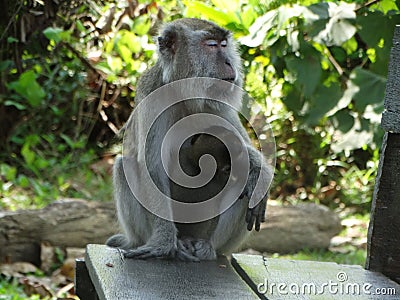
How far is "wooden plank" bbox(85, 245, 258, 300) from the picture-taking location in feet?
9.73

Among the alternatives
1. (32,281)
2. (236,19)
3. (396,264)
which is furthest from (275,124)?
(396,264)

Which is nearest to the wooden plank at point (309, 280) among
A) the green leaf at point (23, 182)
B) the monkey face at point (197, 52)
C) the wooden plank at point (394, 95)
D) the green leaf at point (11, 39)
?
the wooden plank at point (394, 95)

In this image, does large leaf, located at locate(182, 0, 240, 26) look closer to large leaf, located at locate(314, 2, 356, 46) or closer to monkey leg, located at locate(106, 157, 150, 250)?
large leaf, located at locate(314, 2, 356, 46)

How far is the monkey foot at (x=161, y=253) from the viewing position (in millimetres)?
3862

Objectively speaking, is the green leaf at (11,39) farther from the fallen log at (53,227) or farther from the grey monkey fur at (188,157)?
the grey monkey fur at (188,157)

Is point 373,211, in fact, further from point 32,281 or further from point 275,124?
point 275,124

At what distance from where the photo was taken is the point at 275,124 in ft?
30.9

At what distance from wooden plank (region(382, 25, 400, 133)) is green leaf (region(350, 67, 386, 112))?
2758 mm

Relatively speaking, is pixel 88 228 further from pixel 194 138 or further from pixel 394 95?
pixel 394 95

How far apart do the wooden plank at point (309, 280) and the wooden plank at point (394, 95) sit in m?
0.63

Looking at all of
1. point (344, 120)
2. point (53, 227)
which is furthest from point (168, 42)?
point (53, 227)

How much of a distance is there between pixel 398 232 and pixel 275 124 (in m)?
6.28

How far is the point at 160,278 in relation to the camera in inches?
130

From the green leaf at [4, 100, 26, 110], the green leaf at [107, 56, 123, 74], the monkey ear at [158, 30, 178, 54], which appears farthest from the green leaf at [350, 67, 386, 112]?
the green leaf at [4, 100, 26, 110]
